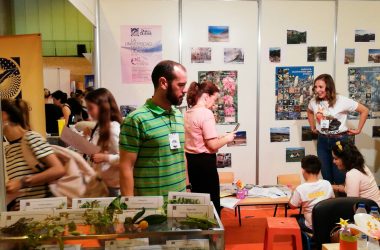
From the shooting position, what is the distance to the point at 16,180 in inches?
69.6

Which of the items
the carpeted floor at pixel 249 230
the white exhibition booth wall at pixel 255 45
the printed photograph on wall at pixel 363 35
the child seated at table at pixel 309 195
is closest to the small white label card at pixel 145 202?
the child seated at table at pixel 309 195

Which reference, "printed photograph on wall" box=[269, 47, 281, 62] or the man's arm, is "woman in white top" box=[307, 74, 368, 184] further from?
the man's arm

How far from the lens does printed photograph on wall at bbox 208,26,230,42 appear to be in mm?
4547

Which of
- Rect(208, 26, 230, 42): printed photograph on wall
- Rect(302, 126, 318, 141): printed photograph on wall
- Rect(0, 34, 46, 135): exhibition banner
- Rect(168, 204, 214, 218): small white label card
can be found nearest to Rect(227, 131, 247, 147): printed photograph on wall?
Rect(302, 126, 318, 141): printed photograph on wall

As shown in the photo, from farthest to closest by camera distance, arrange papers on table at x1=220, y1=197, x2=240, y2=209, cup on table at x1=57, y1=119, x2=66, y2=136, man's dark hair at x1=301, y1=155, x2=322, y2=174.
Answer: papers on table at x1=220, y1=197, x2=240, y2=209 < man's dark hair at x1=301, y1=155, x2=322, y2=174 < cup on table at x1=57, y1=119, x2=66, y2=136

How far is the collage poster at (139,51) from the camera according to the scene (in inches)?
174

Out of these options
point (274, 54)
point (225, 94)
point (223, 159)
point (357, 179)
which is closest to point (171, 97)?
point (357, 179)

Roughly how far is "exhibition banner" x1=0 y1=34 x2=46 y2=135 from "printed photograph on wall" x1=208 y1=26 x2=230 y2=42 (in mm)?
2646

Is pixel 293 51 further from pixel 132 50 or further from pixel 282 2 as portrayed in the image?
pixel 132 50

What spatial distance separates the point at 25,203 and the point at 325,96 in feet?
11.5

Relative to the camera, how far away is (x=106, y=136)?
2416mm

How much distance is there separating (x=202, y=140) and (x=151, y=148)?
111cm

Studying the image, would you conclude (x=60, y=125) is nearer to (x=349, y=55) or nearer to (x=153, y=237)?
(x=153, y=237)

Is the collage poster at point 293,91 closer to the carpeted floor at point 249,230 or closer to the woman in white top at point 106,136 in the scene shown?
the carpeted floor at point 249,230
